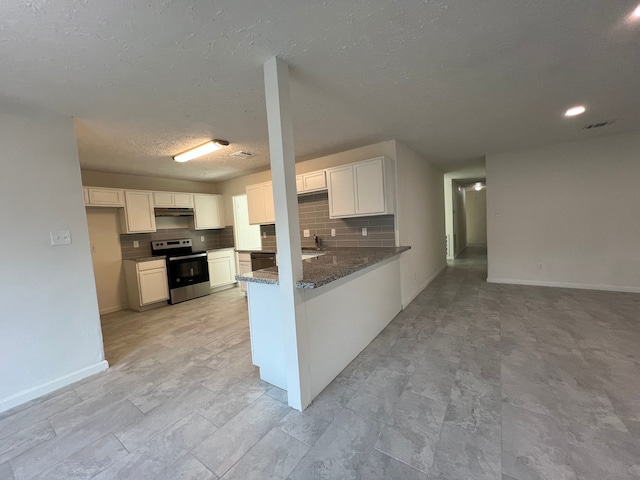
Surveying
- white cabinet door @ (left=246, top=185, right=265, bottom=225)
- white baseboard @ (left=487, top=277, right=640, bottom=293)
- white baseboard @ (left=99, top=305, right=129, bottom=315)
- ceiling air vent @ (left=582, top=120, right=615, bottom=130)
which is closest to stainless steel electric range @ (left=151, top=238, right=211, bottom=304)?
white baseboard @ (left=99, top=305, right=129, bottom=315)

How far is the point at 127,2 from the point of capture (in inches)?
48.0

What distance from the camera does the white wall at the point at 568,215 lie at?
13.1 feet

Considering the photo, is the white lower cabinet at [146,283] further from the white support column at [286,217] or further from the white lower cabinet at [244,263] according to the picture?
the white support column at [286,217]

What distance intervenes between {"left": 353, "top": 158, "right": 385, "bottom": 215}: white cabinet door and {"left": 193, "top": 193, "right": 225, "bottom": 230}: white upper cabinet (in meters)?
3.71

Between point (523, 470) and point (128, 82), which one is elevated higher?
point (128, 82)

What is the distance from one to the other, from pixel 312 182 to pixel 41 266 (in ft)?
10.5

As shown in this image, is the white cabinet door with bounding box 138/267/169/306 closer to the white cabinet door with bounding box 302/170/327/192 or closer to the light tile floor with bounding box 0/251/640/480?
the light tile floor with bounding box 0/251/640/480

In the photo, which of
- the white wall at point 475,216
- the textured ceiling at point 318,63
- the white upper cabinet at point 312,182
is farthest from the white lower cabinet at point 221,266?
the white wall at point 475,216

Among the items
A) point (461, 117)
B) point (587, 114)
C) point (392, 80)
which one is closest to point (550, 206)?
point (587, 114)

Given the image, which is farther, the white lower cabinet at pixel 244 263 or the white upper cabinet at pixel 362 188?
the white lower cabinet at pixel 244 263

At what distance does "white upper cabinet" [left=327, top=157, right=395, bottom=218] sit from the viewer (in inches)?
136

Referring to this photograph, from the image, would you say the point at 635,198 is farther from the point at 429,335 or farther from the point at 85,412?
the point at 85,412

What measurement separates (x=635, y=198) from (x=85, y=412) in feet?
23.8

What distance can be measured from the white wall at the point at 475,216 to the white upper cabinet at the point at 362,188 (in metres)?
9.77
